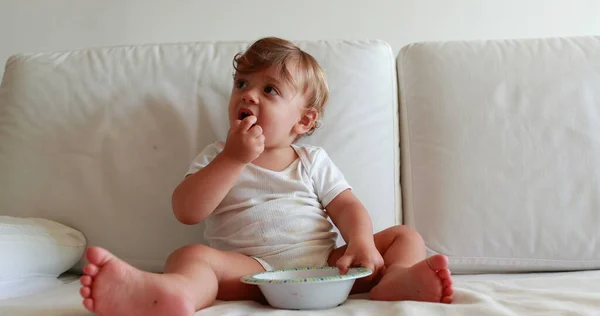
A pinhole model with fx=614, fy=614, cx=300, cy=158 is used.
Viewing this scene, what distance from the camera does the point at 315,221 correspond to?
1152 millimetres

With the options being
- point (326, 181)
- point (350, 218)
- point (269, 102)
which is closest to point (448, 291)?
point (350, 218)

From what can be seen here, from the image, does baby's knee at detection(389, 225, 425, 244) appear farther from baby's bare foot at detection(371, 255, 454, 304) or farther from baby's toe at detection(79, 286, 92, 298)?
baby's toe at detection(79, 286, 92, 298)

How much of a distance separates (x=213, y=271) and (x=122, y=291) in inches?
7.7

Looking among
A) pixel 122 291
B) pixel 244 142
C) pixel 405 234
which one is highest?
pixel 244 142

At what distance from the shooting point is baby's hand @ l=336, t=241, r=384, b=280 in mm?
985

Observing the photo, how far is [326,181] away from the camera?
120cm

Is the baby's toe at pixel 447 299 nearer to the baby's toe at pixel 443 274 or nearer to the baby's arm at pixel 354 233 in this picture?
the baby's toe at pixel 443 274

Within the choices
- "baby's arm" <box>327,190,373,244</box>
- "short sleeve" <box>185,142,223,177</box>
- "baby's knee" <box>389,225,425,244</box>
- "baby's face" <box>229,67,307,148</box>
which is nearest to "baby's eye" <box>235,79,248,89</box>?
"baby's face" <box>229,67,307,148</box>

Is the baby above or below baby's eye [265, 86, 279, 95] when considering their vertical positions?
below

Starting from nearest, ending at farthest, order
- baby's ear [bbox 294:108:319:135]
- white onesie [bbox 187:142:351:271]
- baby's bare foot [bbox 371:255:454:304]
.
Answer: baby's bare foot [bbox 371:255:454:304] → white onesie [bbox 187:142:351:271] → baby's ear [bbox 294:108:319:135]

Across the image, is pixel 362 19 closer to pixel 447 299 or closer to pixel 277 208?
pixel 277 208

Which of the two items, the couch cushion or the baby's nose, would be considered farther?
the couch cushion

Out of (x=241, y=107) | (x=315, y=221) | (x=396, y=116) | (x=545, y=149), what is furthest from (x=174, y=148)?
(x=545, y=149)

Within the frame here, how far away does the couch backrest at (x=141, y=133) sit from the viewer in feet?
4.19
